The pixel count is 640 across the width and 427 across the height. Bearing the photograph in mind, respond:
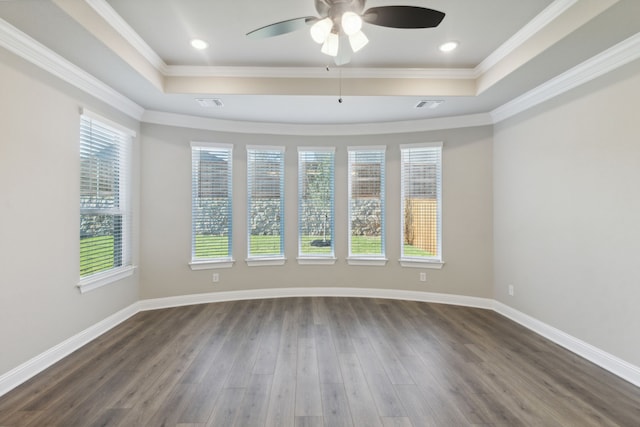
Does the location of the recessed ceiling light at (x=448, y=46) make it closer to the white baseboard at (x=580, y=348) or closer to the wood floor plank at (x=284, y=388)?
the white baseboard at (x=580, y=348)

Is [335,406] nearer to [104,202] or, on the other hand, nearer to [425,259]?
[425,259]

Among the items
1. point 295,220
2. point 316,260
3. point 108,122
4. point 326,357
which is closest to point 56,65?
point 108,122

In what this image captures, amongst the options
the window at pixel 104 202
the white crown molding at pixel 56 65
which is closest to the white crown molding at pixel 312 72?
the white crown molding at pixel 56 65

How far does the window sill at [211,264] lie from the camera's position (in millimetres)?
4430

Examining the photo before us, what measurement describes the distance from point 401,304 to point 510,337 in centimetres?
146

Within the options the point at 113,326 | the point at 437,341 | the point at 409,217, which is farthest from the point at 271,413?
the point at 409,217

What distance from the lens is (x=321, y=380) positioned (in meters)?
2.48

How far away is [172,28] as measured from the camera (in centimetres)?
270

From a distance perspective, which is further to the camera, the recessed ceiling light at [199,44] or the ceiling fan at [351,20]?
the recessed ceiling light at [199,44]

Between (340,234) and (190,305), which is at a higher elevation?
(340,234)

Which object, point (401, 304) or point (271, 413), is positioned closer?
point (271, 413)

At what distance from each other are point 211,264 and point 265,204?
4.07 ft

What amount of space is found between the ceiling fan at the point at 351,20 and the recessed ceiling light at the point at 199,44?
118 centimetres

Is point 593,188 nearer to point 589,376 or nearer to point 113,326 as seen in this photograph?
point 589,376
